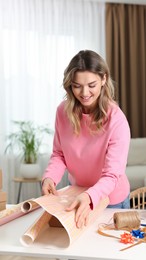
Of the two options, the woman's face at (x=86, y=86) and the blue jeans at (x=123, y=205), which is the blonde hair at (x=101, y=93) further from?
the blue jeans at (x=123, y=205)

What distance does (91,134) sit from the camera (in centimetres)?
208

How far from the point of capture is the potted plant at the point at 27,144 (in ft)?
17.9

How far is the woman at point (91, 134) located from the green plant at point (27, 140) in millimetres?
3366

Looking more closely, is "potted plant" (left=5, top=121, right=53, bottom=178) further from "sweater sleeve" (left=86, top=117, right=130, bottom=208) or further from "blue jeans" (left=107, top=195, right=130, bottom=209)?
"sweater sleeve" (left=86, top=117, right=130, bottom=208)

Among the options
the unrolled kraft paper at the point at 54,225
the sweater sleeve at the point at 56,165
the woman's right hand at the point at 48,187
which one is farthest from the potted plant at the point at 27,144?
the unrolled kraft paper at the point at 54,225

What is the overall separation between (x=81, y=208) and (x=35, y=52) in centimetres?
438

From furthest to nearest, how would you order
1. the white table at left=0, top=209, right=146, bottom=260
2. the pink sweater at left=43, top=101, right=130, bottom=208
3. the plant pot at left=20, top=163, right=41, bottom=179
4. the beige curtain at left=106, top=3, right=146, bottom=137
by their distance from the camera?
the beige curtain at left=106, top=3, right=146, bottom=137 → the plant pot at left=20, top=163, right=41, bottom=179 → the pink sweater at left=43, top=101, right=130, bottom=208 → the white table at left=0, top=209, right=146, bottom=260

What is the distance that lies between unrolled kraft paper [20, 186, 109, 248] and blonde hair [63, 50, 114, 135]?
335 millimetres

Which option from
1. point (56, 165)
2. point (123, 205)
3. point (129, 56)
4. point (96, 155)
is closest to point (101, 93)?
point (96, 155)

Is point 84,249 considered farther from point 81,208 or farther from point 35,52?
point 35,52

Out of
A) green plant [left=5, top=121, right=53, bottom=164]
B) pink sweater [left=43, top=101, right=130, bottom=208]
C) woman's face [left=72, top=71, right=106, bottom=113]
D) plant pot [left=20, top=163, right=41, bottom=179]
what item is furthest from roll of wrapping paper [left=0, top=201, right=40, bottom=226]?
green plant [left=5, top=121, right=53, bottom=164]

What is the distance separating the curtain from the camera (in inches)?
230

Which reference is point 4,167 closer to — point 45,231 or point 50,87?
point 50,87

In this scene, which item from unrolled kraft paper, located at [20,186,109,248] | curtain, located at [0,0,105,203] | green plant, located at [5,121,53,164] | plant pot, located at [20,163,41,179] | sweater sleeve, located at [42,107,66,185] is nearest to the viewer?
unrolled kraft paper, located at [20,186,109,248]
